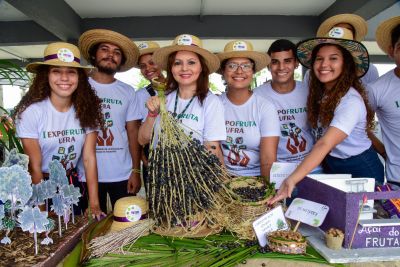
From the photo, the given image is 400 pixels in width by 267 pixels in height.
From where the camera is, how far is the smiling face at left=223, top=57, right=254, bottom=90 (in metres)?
2.49

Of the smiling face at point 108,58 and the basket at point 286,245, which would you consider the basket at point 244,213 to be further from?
the smiling face at point 108,58

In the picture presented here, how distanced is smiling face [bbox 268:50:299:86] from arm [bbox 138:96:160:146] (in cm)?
111

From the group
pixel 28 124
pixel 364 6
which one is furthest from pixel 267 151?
pixel 364 6

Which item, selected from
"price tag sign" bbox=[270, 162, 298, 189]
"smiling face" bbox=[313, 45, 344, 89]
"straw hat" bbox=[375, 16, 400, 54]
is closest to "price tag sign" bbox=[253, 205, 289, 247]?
"price tag sign" bbox=[270, 162, 298, 189]

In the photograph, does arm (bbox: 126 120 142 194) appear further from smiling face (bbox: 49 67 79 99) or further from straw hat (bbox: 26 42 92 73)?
straw hat (bbox: 26 42 92 73)

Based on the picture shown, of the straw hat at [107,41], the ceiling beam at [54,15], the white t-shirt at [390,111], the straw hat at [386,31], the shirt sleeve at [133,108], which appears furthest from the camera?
the ceiling beam at [54,15]

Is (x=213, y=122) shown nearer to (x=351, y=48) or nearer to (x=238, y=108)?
(x=238, y=108)

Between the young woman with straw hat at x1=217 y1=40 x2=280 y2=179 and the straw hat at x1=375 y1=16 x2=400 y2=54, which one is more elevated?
the straw hat at x1=375 y1=16 x2=400 y2=54

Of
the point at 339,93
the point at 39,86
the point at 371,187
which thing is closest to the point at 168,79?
the point at 39,86

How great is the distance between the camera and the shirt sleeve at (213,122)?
2230 mm

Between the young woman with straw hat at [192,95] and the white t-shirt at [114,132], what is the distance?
26.8 inches

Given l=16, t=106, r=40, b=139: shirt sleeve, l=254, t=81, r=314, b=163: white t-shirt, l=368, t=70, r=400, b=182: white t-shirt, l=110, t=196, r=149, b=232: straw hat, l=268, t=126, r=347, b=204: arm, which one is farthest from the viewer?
l=254, t=81, r=314, b=163: white t-shirt

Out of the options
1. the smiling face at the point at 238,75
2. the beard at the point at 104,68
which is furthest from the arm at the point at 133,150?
the smiling face at the point at 238,75

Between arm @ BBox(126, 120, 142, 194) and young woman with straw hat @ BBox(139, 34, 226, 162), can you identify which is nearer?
young woman with straw hat @ BBox(139, 34, 226, 162)
